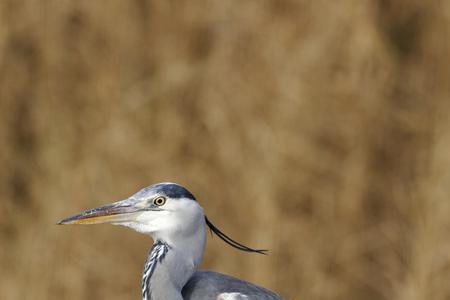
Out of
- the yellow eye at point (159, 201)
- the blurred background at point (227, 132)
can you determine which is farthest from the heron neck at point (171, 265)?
the blurred background at point (227, 132)

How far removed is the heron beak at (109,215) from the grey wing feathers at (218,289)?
37 cm

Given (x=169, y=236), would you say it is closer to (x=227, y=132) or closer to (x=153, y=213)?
(x=153, y=213)

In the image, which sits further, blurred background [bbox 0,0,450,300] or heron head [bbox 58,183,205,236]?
blurred background [bbox 0,0,450,300]

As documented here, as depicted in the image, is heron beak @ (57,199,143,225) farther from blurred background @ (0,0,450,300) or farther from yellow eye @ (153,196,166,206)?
blurred background @ (0,0,450,300)

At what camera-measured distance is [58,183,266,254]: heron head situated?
3936 millimetres

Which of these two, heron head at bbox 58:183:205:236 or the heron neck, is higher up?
heron head at bbox 58:183:205:236

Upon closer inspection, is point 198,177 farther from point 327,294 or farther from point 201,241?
point 201,241

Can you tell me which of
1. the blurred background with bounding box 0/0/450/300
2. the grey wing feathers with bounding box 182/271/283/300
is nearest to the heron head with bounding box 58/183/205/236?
the grey wing feathers with bounding box 182/271/283/300

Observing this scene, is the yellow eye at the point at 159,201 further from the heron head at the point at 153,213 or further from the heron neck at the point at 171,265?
the heron neck at the point at 171,265

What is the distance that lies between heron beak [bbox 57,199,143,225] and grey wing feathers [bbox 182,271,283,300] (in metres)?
0.37

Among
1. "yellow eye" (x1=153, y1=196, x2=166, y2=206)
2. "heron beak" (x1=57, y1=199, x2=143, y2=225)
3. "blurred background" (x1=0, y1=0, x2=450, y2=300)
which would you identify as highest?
"yellow eye" (x1=153, y1=196, x2=166, y2=206)

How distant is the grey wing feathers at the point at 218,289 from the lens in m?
3.94

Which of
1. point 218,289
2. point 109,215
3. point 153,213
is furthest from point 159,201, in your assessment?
point 218,289

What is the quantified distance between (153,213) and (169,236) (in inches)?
4.5
